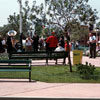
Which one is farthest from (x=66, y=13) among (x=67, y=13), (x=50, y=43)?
(x=50, y=43)

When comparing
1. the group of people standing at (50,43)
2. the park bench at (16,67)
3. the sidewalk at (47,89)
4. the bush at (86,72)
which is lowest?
the sidewalk at (47,89)

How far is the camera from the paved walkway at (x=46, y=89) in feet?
29.3

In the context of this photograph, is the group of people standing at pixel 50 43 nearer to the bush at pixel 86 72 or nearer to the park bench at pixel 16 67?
the bush at pixel 86 72

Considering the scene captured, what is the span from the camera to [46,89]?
973cm

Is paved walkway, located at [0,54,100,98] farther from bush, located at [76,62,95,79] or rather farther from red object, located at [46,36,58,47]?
red object, located at [46,36,58,47]

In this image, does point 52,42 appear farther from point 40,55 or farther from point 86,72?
point 86,72

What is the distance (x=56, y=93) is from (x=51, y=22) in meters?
6.27

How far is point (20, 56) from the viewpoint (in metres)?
17.2

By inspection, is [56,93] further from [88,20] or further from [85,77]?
[88,20]

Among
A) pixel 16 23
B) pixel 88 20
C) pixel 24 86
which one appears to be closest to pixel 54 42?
pixel 88 20

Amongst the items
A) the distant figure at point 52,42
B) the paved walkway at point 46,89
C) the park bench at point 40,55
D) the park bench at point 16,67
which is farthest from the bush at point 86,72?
the distant figure at point 52,42

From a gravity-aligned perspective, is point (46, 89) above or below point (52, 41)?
below

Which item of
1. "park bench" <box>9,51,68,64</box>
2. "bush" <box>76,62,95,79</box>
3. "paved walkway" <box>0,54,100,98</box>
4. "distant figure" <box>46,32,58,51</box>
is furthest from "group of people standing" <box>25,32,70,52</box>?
"paved walkway" <box>0,54,100,98</box>

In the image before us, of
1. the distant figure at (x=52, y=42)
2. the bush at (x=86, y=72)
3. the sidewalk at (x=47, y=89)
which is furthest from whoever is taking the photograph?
the distant figure at (x=52, y=42)
